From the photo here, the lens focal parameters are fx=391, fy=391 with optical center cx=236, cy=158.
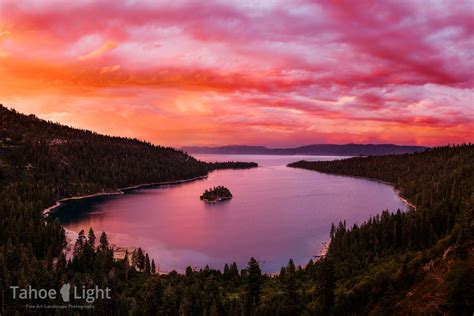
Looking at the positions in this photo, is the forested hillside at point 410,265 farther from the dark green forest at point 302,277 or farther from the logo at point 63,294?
the logo at point 63,294

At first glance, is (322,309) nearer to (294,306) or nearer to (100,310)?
(294,306)

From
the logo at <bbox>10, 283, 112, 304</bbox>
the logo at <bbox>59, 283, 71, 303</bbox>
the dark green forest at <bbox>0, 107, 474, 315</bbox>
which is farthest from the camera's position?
the logo at <bbox>10, 283, 112, 304</bbox>

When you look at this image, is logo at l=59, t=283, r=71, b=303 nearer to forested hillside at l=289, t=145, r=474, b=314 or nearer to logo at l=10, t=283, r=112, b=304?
logo at l=10, t=283, r=112, b=304

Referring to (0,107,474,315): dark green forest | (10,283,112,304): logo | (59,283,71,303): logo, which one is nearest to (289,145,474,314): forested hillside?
(0,107,474,315): dark green forest

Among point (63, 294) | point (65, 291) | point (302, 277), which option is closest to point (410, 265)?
point (302, 277)

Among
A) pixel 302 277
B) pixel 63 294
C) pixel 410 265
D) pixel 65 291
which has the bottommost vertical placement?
pixel 302 277

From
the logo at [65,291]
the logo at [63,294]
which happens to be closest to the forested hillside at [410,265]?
the logo at [63,294]

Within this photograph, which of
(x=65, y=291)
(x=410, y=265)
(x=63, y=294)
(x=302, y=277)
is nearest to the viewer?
(x=410, y=265)

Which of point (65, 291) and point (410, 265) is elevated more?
point (410, 265)

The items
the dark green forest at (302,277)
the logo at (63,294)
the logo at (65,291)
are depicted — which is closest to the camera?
the dark green forest at (302,277)

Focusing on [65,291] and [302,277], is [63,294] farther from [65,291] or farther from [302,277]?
[302,277]

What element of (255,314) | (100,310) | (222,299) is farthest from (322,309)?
(100,310)

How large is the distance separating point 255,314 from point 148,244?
108 m

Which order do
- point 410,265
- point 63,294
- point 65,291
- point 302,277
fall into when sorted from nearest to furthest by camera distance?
point 410,265, point 63,294, point 65,291, point 302,277
